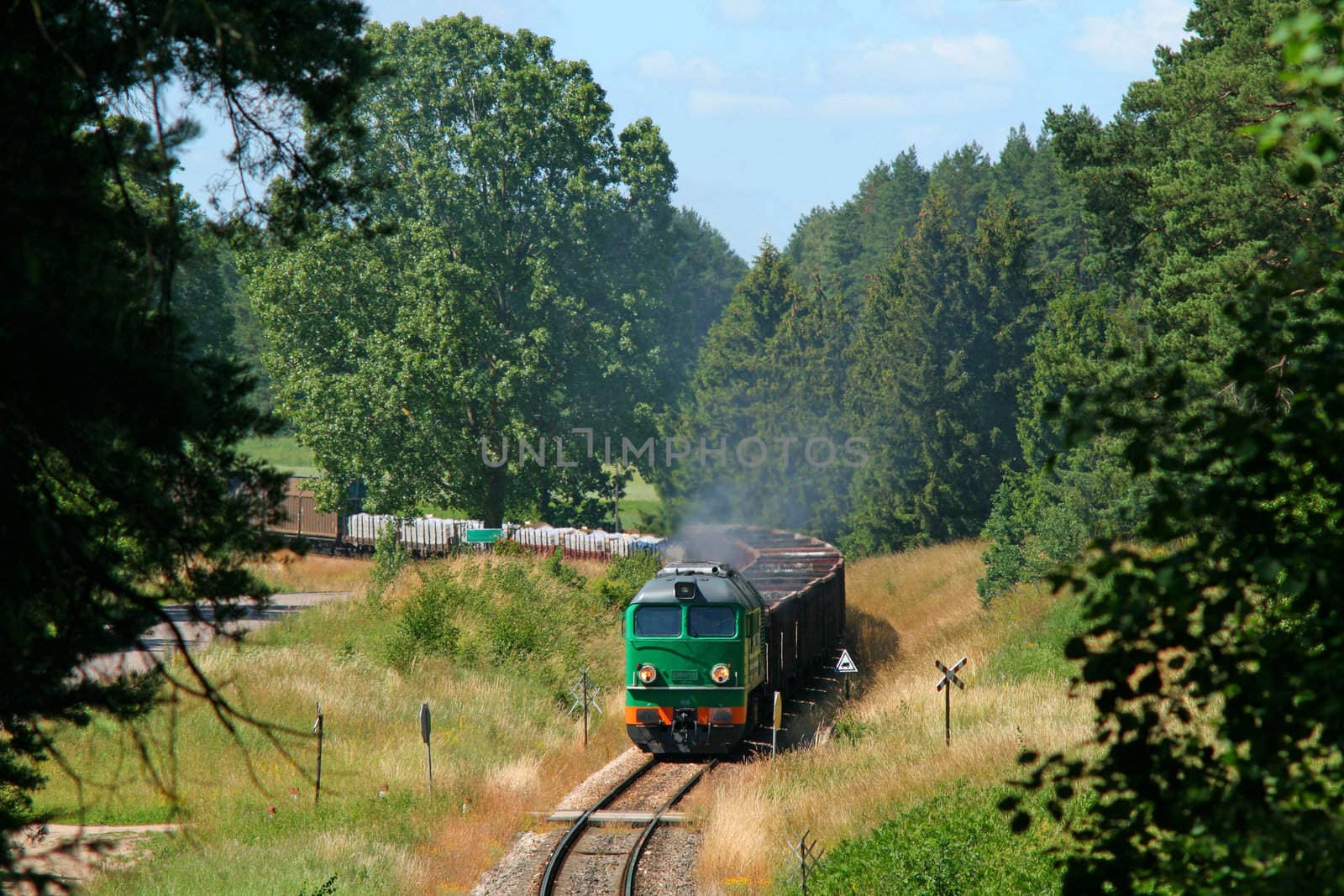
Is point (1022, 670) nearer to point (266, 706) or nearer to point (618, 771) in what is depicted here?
point (618, 771)

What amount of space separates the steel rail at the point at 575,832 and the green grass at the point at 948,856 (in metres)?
2.80

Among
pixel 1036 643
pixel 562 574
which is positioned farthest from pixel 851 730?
pixel 562 574

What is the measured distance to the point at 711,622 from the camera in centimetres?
1939

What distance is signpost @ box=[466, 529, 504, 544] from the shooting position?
4144 cm

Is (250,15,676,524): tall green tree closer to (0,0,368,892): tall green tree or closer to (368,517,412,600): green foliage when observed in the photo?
(368,517,412,600): green foliage

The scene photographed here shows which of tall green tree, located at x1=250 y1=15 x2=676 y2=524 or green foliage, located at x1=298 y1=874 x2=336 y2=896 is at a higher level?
tall green tree, located at x1=250 y1=15 x2=676 y2=524

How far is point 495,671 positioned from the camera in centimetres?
2695

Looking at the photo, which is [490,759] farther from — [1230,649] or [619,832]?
[1230,649]

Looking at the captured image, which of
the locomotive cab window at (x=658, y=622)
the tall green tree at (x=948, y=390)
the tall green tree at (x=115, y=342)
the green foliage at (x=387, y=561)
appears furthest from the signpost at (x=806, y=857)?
the tall green tree at (x=948, y=390)

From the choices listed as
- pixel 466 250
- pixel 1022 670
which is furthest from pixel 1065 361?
pixel 466 250

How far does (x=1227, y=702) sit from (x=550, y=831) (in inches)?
513

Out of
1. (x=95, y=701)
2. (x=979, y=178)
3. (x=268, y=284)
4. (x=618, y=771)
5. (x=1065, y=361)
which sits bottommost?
(x=618, y=771)

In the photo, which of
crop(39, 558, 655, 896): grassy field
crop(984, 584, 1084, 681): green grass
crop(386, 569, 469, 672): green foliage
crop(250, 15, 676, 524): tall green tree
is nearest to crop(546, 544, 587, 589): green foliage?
crop(39, 558, 655, 896): grassy field

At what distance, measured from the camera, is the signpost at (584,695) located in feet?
74.0
